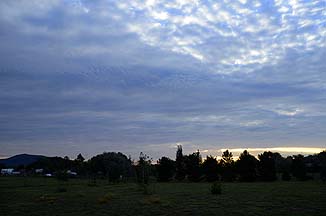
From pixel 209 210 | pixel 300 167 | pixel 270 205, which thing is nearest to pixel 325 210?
pixel 270 205

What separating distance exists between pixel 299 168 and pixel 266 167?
23.5 ft

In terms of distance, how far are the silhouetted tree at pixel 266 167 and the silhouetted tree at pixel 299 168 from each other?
212 inches

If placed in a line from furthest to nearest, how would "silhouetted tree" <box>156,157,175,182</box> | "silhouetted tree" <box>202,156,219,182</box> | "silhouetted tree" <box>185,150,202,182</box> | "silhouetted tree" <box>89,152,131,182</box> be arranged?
1. "silhouetted tree" <box>156,157,175,182</box>
2. "silhouetted tree" <box>185,150,202,182</box>
3. "silhouetted tree" <box>202,156,219,182</box>
4. "silhouetted tree" <box>89,152,131,182</box>

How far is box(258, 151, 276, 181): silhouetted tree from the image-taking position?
7506cm

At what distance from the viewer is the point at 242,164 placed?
76.6 meters

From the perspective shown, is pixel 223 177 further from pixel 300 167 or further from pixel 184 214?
pixel 184 214

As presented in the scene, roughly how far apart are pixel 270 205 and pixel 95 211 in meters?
10.6

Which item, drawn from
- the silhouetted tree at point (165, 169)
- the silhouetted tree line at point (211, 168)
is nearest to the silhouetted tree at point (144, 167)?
the silhouetted tree line at point (211, 168)

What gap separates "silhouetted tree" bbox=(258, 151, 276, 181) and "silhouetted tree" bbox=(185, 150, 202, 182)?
13.1m

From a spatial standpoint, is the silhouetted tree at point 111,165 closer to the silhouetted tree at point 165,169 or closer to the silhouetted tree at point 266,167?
the silhouetted tree at point 165,169

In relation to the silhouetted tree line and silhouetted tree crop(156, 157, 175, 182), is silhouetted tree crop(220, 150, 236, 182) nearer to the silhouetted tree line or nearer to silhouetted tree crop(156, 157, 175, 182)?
the silhouetted tree line

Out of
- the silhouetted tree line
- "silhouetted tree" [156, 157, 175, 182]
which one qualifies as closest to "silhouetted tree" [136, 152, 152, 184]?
the silhouetted tree line

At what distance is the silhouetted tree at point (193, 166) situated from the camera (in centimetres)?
8162

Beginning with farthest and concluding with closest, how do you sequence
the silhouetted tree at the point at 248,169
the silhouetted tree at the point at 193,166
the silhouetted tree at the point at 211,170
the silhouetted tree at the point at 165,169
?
the silhouetted tree at the point at 165,169
the silhouetted tree at the point at 193,166
the silhouetted tree at the point at 211,170
the silhouetted tree at the point at 248,169
